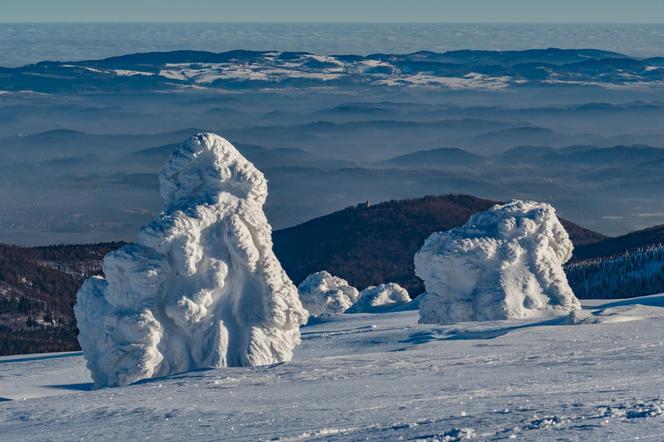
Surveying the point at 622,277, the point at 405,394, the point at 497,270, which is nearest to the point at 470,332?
the point at 497,270

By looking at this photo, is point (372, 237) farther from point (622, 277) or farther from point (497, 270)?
point (497, 270)

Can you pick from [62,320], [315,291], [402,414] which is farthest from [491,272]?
[62,320]

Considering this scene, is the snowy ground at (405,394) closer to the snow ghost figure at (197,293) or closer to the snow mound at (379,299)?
the snow ghost figure at (197,293)

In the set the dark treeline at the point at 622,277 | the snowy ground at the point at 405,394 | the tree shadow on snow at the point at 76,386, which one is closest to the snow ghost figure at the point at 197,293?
the tree shadow on snow at the point at 76,386

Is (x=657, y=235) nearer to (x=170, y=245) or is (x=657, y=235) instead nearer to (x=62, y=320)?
(x=62, y=320)

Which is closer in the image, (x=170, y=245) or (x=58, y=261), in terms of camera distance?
(x=170, y=245)

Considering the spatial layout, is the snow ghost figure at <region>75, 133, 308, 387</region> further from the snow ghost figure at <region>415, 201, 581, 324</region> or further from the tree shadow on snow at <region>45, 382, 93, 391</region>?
the snow ghost figure at <region>415, 201, 581, 324</region>
